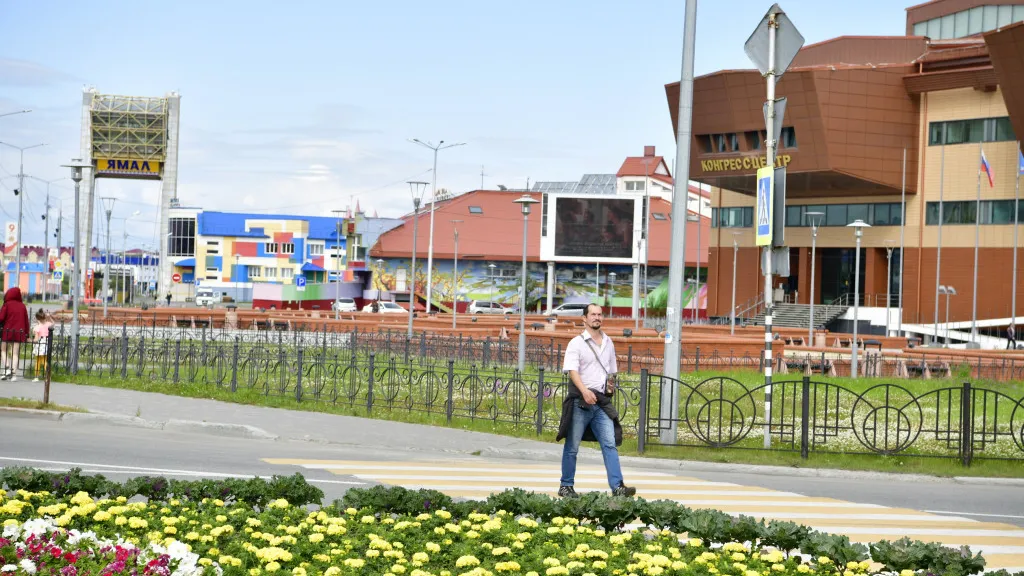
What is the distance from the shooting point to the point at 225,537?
7.57m

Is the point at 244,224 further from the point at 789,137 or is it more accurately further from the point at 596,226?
the point at 789,137

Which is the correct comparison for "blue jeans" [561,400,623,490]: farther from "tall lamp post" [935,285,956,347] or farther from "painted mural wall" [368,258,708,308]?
"painted mural wall" [368,258,708,308]

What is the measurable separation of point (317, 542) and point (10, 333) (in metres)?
18.5

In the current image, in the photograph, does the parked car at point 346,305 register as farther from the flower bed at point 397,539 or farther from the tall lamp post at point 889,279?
the flower bed at point 397,539

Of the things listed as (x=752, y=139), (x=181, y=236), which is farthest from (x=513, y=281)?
(x=181, y=236)

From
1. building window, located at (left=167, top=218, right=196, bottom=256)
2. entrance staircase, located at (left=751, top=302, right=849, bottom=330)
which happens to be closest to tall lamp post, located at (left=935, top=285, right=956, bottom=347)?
entrance staircase, located at (left=751, top=302, right=849, bottom=330)

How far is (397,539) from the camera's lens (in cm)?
766

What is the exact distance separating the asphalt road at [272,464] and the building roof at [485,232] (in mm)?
82656

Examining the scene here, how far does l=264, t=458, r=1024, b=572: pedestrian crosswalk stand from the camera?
33.0 ft

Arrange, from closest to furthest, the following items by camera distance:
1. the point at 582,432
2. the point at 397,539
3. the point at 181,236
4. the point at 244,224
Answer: the point at 397,539 < the point at 582,432 < the point at 244,224 < the point at 181,236

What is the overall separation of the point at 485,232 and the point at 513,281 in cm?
546

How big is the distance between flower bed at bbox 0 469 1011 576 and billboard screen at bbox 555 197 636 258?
8359 cm

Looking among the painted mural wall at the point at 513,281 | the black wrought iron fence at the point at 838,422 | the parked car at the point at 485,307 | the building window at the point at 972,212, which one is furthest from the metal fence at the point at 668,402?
the painted mural wall at the point at 513,281

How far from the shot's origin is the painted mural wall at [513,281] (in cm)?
9988
